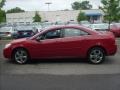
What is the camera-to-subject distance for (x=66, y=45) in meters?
11.2

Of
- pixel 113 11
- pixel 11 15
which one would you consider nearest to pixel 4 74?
pixel 113 11

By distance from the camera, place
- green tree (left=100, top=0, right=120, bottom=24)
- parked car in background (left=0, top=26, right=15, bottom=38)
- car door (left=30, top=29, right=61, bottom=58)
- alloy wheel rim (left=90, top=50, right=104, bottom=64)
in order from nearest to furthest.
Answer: alloy wheel rim (left=90, top=50, right=104, bottom=64)
car door (left=30, top=29, right=61, bottom=58)
parked car in background (left=0, top=26, right=15, bottom=38)
green tree (left=100, top=0, right=120, bottom=24)

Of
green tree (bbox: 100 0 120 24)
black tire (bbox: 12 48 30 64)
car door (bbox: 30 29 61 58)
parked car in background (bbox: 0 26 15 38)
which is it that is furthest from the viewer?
green tree (bbox: 100 0 120 24)

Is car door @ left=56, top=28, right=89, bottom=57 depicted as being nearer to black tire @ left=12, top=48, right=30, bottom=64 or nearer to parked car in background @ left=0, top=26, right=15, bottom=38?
black tire @ left=12, top=48, right=30, bottom=64

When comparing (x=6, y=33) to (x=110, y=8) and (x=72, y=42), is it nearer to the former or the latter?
(x=110, y=8)

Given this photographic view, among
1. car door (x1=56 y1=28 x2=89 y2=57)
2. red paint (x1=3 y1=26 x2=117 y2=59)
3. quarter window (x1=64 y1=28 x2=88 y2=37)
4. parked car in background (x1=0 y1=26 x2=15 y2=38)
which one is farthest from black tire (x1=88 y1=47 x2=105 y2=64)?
parked car in background (x1=0 y1=26 x2=15 y2=38)

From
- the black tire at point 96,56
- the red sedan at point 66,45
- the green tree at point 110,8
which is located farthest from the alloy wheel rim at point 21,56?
the green tree at point 110,8

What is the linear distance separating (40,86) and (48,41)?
3757mm

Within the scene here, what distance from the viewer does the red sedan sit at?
1120 centimetres

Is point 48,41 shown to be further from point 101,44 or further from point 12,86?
point 12,86

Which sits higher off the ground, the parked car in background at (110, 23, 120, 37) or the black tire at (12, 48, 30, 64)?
the parked car in background at (110, 23, 120, 37)

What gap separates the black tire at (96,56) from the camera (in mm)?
11180

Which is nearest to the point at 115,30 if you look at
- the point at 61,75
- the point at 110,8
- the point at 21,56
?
the point at 110,8

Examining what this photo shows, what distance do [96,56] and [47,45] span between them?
1841mm
